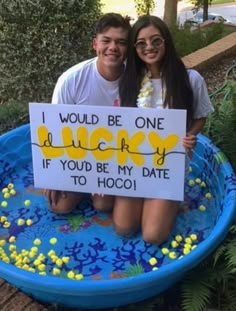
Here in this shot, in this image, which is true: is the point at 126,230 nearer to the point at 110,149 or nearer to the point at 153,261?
the point at 153,261

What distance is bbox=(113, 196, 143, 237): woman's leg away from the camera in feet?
9.15

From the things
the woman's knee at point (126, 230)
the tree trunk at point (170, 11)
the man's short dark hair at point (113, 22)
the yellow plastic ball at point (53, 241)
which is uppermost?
the man's short dark hair at point (113, 22)

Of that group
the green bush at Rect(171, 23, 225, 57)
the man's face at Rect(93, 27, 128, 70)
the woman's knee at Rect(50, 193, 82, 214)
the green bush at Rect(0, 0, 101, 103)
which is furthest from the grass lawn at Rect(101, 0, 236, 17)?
the man's face at Rect(93, 27, 128, 70)

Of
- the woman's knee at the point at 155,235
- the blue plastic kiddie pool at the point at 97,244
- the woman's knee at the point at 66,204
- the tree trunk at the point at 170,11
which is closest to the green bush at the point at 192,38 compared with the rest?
the tree trunk at the point at 170,11

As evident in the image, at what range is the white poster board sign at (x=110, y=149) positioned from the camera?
2576 mm

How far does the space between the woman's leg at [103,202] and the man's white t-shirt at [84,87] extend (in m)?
0.62

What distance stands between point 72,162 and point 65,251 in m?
0.56

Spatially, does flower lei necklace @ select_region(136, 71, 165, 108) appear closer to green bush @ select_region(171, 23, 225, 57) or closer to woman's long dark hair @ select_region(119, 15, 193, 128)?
woman's long dark hair @ select_region(119, 15, 193, 128)

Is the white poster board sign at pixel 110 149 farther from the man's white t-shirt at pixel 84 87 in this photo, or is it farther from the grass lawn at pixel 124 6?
the grass lawn at pixel 124 6

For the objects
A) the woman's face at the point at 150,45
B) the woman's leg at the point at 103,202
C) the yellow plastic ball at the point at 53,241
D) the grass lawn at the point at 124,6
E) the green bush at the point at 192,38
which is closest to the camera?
the woman's face at the point at 150,45

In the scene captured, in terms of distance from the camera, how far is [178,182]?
2.64 m

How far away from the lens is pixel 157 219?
270cm

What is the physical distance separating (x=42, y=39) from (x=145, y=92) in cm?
189

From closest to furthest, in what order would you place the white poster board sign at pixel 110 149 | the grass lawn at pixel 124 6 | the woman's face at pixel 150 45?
the woman's face at pixel 150 45
the white poster board sign at pixel 110 149
the grass lawn at pixel 124 6
